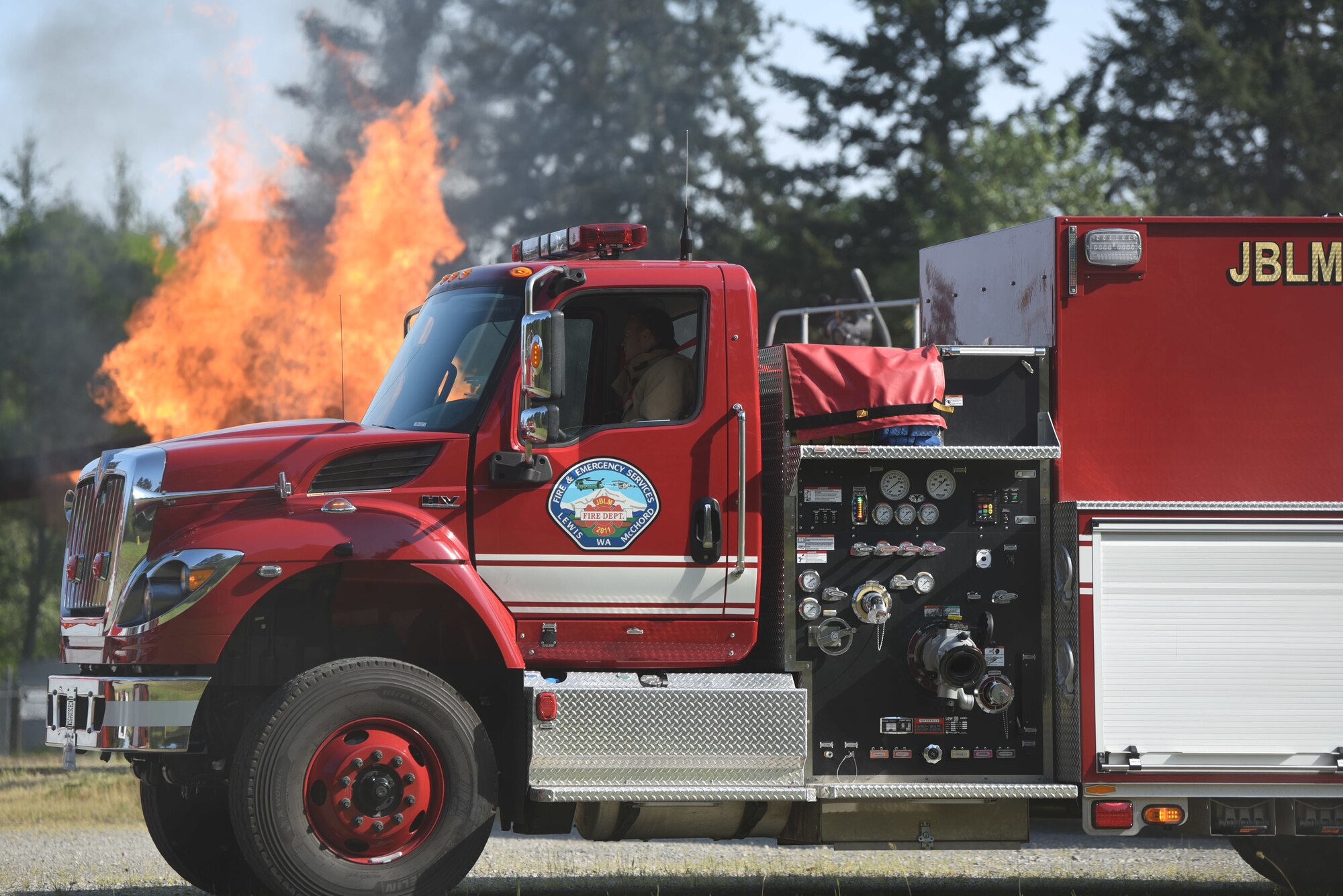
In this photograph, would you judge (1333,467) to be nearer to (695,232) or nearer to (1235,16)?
(695,232)

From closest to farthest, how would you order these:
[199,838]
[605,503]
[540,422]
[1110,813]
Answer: [540,422] < [605,503] < [1110,813] < [199,838]

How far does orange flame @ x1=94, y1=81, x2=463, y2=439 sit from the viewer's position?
933 inches

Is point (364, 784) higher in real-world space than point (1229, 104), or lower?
lower

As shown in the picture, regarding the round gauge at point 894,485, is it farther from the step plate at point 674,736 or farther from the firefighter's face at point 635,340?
the firefighter's face at point 635,340

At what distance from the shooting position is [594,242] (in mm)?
8352

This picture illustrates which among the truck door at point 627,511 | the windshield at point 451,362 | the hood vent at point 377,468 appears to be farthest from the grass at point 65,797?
the truck door at point 627,511

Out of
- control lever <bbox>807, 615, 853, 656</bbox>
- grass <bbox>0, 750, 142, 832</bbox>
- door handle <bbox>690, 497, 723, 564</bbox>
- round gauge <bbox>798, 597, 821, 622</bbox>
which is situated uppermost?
door handle <bbox>690, 497, 723, 564</bbox>

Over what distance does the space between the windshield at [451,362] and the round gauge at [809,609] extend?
1.86 m

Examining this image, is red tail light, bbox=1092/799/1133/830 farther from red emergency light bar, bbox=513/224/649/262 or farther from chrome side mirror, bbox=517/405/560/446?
red emergency light bar, bbox=513/224/649/262

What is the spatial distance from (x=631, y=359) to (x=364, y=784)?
97.1 inches

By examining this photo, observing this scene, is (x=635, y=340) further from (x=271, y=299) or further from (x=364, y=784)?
(x=271, y=299)

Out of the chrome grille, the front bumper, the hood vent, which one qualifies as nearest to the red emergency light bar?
the hood vent

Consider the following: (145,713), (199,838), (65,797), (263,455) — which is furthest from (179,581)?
(65,797)

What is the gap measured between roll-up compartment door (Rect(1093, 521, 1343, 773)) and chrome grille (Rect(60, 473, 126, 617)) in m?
4.84
